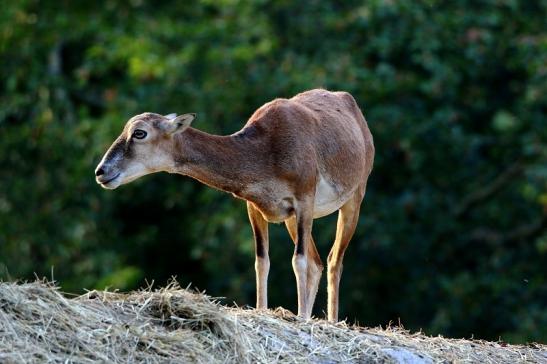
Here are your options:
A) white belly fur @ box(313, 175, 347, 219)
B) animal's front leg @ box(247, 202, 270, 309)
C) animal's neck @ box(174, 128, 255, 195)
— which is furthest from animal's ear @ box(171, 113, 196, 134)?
white belly fur @ box(313, 175, 347, 219)

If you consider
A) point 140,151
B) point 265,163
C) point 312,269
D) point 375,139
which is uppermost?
point 140,151

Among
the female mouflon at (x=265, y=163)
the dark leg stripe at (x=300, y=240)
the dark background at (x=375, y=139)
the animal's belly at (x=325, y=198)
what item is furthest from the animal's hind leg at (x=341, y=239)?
the dark background at (x=375, y=139)

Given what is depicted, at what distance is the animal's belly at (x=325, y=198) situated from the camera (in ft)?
38.4

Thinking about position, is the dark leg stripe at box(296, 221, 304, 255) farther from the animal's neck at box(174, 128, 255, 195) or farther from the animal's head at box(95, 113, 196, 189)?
the animal's head at box(95, 113, 196, 189)

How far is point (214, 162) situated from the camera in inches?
438

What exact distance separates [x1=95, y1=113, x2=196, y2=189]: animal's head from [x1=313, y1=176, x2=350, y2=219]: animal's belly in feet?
4.53

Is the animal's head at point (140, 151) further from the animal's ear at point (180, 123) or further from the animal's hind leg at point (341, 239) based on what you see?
the animal's hind leg at point (341, 239)

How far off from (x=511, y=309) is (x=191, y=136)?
1260 centimetres

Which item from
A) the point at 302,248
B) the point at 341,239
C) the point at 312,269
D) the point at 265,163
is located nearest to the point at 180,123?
the point at 265,163

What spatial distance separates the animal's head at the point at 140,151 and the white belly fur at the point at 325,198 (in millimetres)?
1375

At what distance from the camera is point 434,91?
22297 millimetres

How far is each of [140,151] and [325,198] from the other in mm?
1774

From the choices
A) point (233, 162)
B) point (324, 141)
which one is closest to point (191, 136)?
point (233, 162)

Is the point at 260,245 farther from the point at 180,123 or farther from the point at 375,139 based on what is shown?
the point at 375,139
